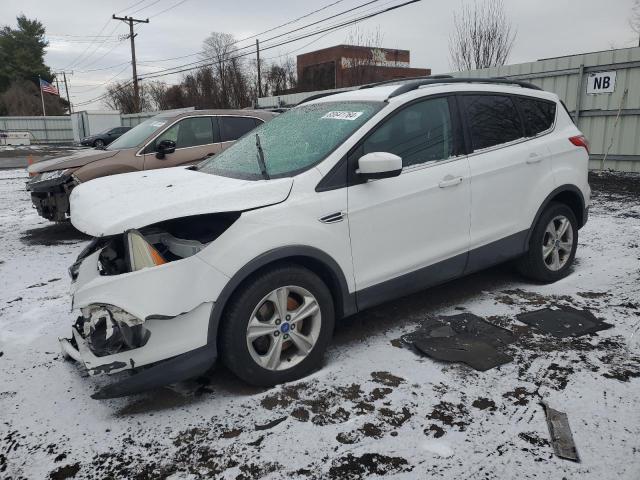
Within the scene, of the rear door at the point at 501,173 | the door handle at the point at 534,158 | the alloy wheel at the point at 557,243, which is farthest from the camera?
the alloy wheel at the point at 557,243

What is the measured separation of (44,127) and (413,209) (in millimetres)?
45930

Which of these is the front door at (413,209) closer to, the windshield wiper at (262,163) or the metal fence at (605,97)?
the windshield wiper at (262,163)

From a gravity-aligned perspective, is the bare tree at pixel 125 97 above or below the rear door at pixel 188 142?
above

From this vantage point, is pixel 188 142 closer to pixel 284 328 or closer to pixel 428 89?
pixel 428 89

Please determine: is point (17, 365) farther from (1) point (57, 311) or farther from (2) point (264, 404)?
(2) point (264, 404)

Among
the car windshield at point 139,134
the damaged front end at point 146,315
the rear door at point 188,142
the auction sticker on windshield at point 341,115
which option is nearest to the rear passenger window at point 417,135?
the auction sticker on windshield at point 341,115

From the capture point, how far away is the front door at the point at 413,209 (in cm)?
327

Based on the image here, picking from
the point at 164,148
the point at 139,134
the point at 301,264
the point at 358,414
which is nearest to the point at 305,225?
the point at 301,264

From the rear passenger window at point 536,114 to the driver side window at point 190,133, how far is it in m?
4.73

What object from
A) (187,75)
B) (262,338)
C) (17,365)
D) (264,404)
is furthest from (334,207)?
(187,75)

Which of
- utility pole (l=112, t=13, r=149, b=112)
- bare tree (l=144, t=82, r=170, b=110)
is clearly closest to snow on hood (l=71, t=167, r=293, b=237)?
utility pole (l=112, t=13, r=149, b=112)

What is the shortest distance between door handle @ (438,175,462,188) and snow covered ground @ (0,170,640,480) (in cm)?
111

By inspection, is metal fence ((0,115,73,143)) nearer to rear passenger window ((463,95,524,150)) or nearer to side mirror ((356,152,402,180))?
rear passenger window ((463,95,524,150))

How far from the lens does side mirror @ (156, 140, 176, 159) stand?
702cm
